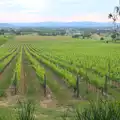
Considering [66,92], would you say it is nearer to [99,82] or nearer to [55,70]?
[99,82]

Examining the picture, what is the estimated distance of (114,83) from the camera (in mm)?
17016

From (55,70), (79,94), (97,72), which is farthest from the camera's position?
(55,70)

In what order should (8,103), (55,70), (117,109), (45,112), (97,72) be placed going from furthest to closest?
(55,70)
(97,72)
(8,103)
(45,112)
(117,109)

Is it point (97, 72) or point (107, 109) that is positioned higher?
point (107, 109)

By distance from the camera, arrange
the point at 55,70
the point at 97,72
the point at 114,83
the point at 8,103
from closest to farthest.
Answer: the point at 8,103 → the point at 114,83 → the point at 97,72 → the point at 55,70

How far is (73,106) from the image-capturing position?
12445 millimetres

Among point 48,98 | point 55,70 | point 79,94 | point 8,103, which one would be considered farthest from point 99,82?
point 55,70

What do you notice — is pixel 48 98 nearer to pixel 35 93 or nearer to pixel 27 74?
pixel 35 93

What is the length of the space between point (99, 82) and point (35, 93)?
2.88 m

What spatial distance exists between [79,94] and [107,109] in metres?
8.72

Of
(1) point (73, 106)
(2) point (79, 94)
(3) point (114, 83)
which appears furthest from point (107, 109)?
(3) point (114, 83)

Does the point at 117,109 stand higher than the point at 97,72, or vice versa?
the point at 117,109

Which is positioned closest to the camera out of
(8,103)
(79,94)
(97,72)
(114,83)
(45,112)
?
(45,112)

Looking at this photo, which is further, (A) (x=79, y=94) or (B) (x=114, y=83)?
(B) (x=114, y=83)
